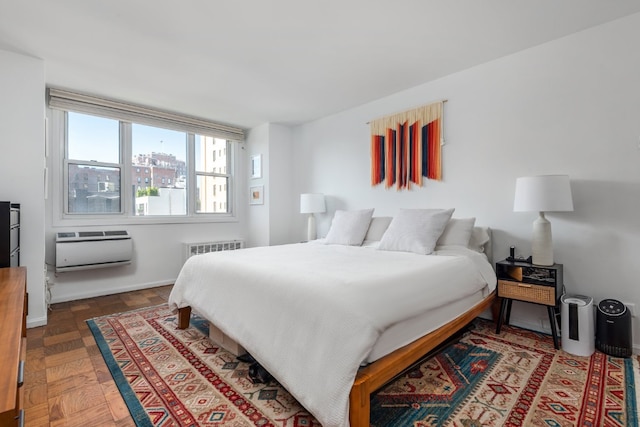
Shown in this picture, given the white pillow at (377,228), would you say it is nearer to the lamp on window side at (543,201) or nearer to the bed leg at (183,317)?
the lamp on window side at (543,201)

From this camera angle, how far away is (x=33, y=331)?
2600 mm

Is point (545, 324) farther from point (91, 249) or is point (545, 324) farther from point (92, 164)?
point (92, 164)

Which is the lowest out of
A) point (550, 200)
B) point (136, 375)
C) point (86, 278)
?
point (136, 375)

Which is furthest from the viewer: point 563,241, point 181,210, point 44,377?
point 181,210

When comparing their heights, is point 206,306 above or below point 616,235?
below

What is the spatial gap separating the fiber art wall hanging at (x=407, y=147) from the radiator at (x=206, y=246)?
248 cm

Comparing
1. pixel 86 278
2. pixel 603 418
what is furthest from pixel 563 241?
pixel 86 278

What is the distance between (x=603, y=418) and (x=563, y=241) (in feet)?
4.53

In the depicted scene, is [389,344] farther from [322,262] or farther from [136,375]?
[136,375]

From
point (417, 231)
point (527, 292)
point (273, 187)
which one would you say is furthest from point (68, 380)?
point (273, 187)

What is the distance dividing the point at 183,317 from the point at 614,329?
3265 millimetres

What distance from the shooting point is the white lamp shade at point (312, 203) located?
165 inches

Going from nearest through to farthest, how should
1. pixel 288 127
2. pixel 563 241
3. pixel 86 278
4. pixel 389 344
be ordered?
pixel 389 344
pixel 563 241
pixel 86 278
pixel 288 127

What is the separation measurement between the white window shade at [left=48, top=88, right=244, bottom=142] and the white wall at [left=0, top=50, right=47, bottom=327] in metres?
0.72
